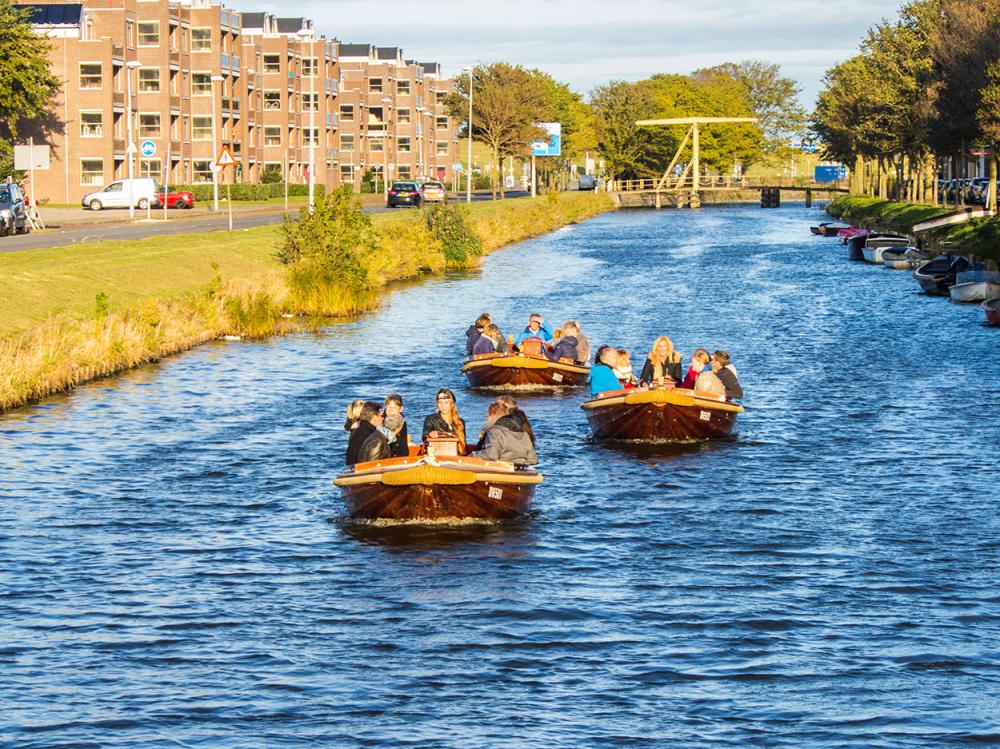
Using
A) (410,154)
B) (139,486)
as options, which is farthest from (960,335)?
(410,154)

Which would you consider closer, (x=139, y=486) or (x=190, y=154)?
(x=139, y=486)

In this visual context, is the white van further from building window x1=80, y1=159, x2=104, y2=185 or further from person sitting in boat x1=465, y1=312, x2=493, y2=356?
person sitting in boat x1=465, y1=312, x2=493, y2=356

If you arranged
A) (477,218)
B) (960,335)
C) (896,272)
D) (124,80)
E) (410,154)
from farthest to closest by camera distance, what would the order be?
(410,154), (124,80), (477,218), (896,272), (960,335)

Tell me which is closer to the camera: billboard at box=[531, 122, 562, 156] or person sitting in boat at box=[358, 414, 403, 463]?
person sitting in boat at box=[358, 414, 403, 463]

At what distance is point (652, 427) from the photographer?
26094 millimetres

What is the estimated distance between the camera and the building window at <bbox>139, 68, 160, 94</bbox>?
121 m

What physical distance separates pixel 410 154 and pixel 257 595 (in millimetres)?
174883

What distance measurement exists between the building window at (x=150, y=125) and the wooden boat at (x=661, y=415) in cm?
9962

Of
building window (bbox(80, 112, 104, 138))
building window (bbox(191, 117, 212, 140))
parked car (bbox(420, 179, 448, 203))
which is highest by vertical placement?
building window (bbox(191, 117, 212, 140))

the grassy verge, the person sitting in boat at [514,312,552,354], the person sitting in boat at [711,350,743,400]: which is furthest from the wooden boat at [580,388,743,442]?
the grassy verge

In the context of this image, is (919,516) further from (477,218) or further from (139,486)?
(477,218)

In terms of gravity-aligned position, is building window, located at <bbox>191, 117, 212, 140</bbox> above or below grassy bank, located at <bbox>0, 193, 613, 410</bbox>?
above

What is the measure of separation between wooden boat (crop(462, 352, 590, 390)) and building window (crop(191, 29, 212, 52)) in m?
102

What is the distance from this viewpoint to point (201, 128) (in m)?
127
